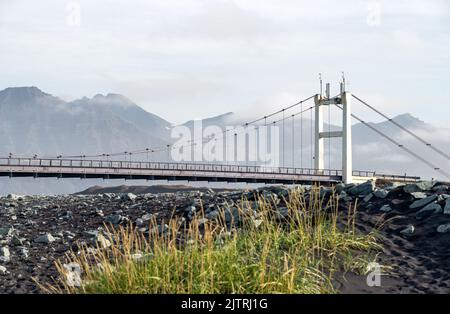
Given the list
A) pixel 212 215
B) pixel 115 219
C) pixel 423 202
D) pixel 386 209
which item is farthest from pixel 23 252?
pixel 423 202

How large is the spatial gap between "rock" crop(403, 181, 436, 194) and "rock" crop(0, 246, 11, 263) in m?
9.38

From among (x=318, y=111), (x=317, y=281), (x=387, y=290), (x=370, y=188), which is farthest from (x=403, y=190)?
(x=318, y=111)

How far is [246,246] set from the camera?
39.1 feet

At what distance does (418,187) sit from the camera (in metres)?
17.2

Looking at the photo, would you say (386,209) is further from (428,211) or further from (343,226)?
(343,226)

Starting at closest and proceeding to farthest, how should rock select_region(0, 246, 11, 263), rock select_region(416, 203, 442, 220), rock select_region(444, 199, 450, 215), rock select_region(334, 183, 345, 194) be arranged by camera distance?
1. rock select_region(0, 246, 11, 263)
2. rock select_region(444, 199, 450, 215)
3. rock select_region(416, 203, 442, 220)
4. rock select_region(334, 183, 345, 194)

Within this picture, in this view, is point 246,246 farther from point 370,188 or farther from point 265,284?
point 370,188

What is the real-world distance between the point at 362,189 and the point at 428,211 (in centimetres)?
202

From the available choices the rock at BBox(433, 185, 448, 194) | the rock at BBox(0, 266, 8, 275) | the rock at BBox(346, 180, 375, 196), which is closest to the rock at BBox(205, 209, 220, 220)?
the rock at BBox(346, 180, 375, 196)

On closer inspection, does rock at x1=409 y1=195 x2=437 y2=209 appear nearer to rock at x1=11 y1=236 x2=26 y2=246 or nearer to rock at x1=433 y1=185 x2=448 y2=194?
rock at x1=433 y1=185 x2=448 y2=194

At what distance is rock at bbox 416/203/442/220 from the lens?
15.3 meters

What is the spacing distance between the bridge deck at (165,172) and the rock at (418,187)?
205ft

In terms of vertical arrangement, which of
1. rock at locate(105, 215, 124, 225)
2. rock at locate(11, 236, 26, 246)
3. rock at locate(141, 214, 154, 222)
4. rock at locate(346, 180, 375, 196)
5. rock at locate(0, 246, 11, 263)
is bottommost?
rock at locate(0, 246, 11, 263)

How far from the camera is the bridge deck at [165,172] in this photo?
81188mm
